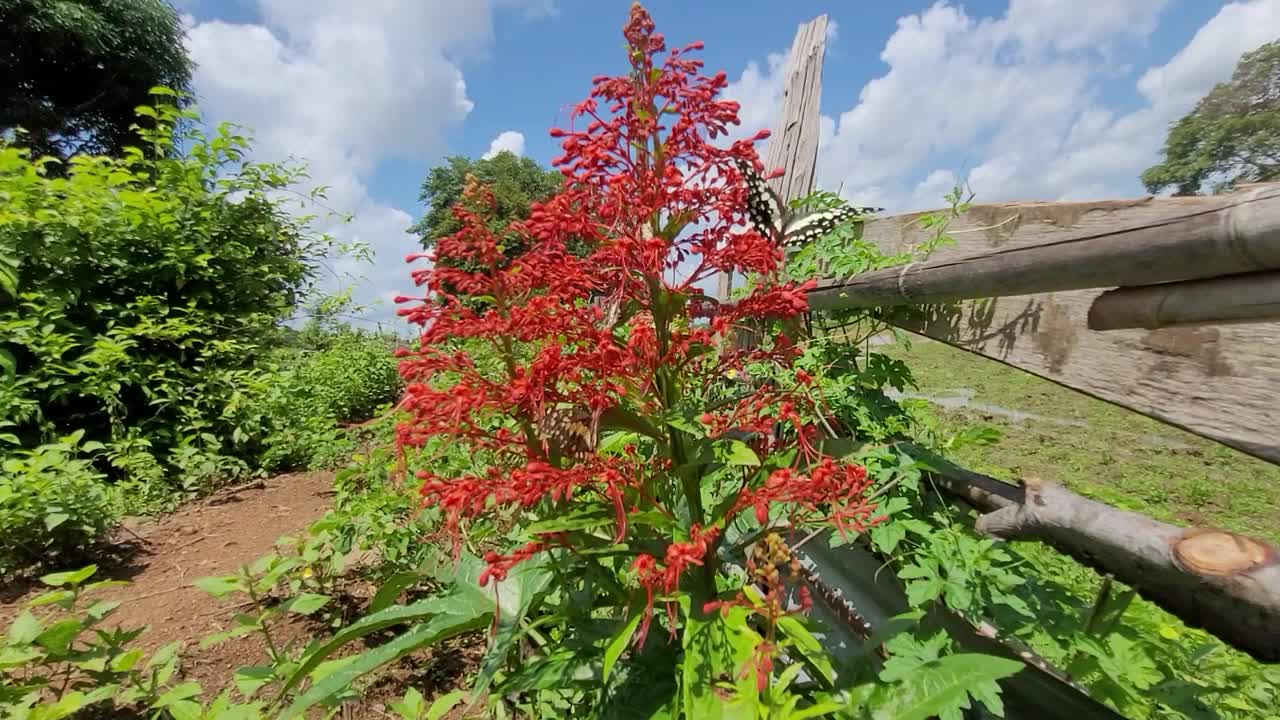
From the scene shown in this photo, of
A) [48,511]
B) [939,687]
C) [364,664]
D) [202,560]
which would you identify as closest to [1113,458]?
[939,687]

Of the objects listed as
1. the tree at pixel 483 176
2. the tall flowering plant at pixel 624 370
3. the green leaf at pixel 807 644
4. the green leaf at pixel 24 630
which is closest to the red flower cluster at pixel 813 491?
the tall flowering plant at pixel 624 370

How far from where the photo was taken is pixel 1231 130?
1828cm

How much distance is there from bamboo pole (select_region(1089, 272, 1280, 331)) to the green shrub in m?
3.98

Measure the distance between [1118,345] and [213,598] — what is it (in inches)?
135

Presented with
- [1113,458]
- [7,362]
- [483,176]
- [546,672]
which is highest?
[483,176]

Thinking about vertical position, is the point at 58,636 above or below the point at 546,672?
above

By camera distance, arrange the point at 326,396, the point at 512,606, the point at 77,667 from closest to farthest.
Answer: the point at 512,606 → the point at 77,667 → the point at 326,396

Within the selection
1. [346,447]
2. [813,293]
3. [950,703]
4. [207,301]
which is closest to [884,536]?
Result: [950,703]

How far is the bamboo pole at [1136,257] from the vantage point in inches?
24.2

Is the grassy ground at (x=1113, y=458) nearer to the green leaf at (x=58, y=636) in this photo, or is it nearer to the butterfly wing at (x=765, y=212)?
the butterfly wing at (x=765, y=212)

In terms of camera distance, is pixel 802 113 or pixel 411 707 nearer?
pixel 411 707

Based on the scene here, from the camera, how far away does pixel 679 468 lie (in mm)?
1088

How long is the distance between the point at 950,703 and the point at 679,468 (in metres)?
0.57

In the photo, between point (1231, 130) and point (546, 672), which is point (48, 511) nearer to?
point (546, 672)
